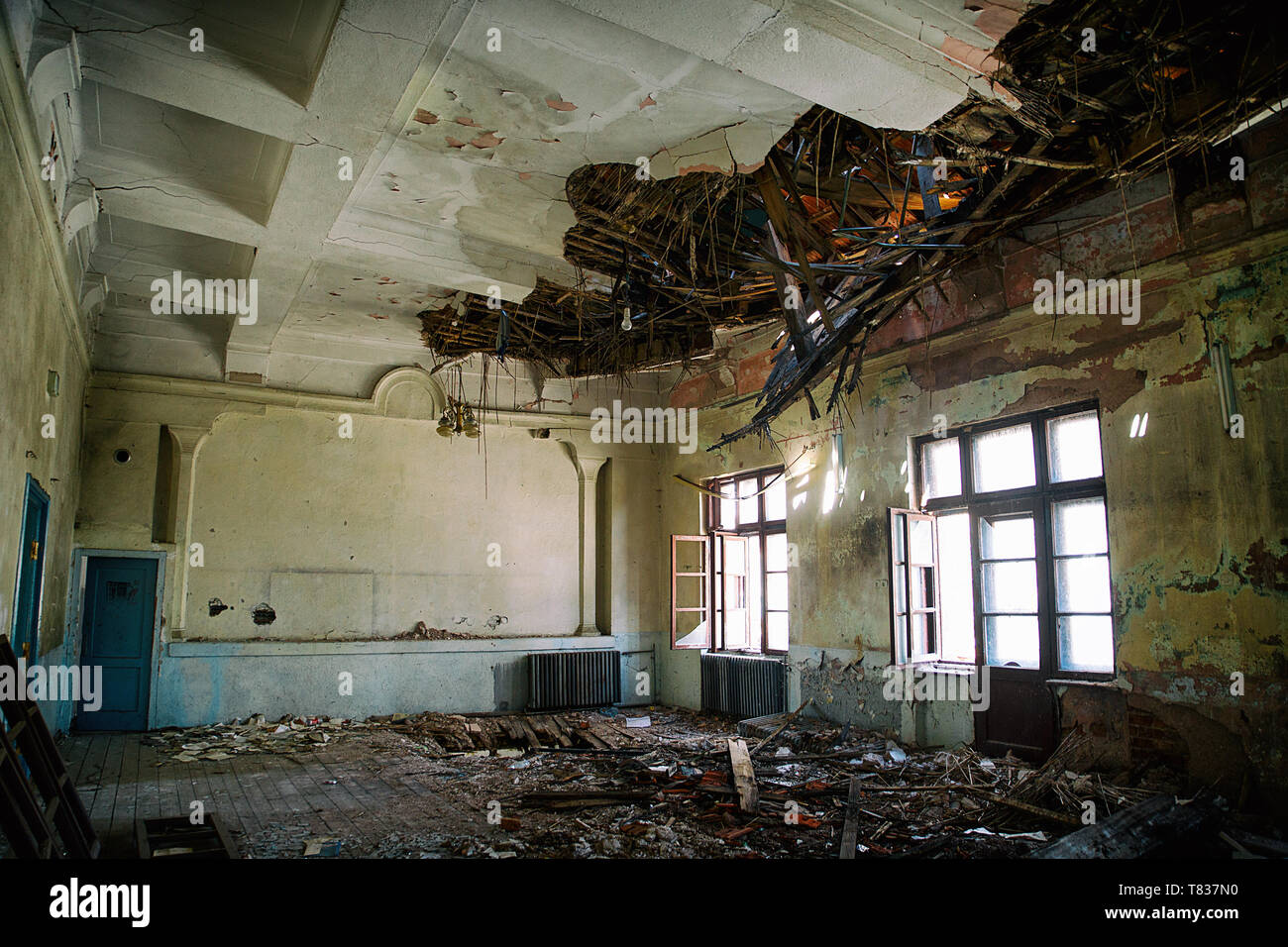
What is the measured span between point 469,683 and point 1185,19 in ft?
27.0

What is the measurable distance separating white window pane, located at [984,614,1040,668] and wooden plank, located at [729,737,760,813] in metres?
2.01

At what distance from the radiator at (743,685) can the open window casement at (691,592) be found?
50 centimetres

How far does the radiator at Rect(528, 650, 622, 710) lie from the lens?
360 inches

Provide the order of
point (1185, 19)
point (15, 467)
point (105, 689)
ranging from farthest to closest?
1. point (105, 689)
2. point (15, 467)
3. point (1185, 19)

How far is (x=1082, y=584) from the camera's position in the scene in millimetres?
5539

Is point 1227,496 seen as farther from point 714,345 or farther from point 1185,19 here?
point 714,345

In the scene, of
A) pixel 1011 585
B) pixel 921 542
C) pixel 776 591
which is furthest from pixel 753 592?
pixel 1011 585

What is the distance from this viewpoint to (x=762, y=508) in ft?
28.7

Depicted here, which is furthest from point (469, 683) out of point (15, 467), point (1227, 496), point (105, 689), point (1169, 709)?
point (1227, 496)

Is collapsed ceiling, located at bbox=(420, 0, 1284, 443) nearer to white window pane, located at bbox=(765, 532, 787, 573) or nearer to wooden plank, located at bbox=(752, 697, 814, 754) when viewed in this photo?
white window pane, located at bbox=(765, 532, 787, 573)

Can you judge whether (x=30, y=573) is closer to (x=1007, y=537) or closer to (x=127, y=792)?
(x=127, y=792)

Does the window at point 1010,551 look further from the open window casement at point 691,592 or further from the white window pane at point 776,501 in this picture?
the open window casement at point 691,592

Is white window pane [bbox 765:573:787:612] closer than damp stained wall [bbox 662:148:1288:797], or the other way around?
damp stained wall [bbox 662:148:1288:797]

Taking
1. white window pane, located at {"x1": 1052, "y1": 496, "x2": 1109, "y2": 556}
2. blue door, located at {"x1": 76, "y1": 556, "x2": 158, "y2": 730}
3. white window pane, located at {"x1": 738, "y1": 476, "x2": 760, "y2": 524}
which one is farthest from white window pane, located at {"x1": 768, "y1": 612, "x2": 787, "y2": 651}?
blue door, located at {"x1": 76, "y1": 556, "x2": 158, "y2": 730}
